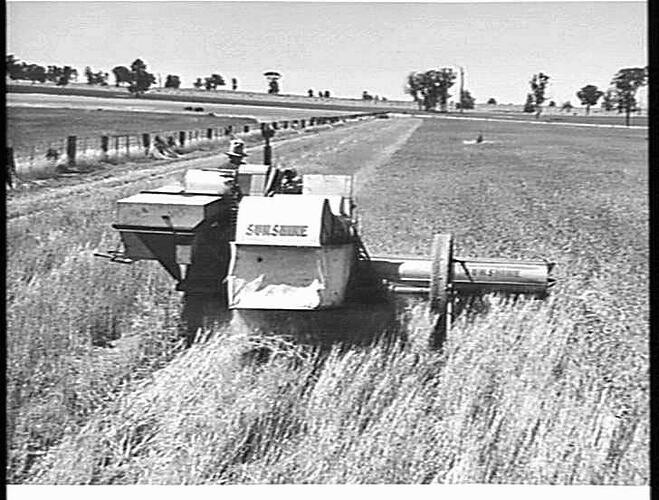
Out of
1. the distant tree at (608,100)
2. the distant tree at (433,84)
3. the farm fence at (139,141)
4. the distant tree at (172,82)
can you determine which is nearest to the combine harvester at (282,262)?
the farm fence at (139,141)

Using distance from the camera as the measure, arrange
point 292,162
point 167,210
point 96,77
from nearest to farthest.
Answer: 1. point 167,210
2. point 96,77
3. point 292,162

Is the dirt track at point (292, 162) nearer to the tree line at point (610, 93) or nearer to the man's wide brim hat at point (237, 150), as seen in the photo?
the man's wide brim hat at point (237, 150)

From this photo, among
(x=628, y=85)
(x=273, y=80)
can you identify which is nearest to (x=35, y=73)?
(x=273, y=80)

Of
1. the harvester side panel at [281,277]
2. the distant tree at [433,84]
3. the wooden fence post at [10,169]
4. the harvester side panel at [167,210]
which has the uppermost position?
the distant tree at [433,84]

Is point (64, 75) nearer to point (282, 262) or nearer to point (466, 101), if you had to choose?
point (282, 262)

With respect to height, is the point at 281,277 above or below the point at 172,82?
below
